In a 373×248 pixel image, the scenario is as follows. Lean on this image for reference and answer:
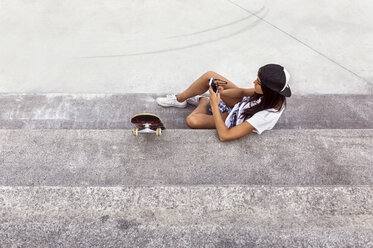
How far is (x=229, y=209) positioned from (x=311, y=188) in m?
0.56

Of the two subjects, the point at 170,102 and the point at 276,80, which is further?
the point at 170,102

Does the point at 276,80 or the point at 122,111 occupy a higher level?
the point at 276,80

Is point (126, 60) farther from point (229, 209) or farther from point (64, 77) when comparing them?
point (229, 209)

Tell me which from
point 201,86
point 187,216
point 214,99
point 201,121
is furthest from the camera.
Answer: point 201,86

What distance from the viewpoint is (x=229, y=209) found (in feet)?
6.46

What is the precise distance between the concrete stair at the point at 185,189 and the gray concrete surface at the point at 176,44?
5.16ft

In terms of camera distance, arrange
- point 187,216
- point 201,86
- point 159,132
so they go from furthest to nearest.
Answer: point 201,86, point 159,132, point 187,216

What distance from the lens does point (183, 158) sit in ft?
7.69

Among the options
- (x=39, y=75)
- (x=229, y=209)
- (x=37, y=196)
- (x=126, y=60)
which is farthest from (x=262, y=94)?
(x=39, y=75)

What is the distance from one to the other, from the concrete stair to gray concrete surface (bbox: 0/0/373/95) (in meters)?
1.57

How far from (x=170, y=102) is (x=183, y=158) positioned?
1.03 meters

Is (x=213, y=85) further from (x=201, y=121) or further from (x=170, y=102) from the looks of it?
(x=170, y=102)

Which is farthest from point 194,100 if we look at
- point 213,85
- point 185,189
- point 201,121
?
point 185,189

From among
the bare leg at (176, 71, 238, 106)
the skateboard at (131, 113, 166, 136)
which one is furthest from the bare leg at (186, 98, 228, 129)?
the skateboard at (131, 113, 166, 136)
